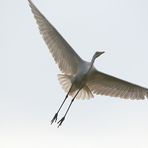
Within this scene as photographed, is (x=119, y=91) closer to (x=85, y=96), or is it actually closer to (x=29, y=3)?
(x=85, y=96)

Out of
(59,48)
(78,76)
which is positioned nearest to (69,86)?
(78,76)

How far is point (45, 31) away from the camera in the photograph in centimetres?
4641

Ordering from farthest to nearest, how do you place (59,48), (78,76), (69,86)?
1. (69,86)
2. (59,48)
3. (78,76)

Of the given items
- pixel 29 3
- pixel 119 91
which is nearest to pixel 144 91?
pixel 119 91

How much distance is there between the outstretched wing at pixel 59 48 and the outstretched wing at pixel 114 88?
2.48ft

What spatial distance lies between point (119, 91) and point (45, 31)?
10.6 feet

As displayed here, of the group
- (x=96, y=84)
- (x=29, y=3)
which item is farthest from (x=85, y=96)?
(x=29, y=3)

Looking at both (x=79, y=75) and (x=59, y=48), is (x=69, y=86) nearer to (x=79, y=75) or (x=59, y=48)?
(x=79, y=75)

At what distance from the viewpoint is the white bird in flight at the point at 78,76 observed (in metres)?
46.5

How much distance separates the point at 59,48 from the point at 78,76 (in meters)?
1.03

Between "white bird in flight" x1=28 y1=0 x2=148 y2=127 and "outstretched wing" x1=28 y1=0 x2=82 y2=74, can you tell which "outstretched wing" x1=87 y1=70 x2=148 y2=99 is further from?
"outstretched wing" x1=28 y1=0 x2=82 y2=74

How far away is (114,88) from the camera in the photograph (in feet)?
158

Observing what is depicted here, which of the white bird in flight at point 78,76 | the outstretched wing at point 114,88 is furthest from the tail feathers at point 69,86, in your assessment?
the outstretched wing at point 114,88

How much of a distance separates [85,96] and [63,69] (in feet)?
3.70
